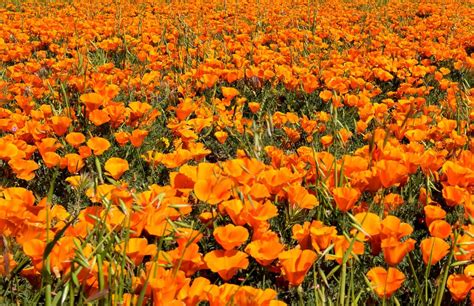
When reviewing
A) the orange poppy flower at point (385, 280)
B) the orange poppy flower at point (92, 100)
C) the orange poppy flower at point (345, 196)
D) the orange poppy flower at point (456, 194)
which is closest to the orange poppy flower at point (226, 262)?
the orange poppy flower at point (385, 280)

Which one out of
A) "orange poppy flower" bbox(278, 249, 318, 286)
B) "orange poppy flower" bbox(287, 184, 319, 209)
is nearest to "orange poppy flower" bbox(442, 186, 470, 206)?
"orange poppy flower" bbox(287, 184, 319, 209)

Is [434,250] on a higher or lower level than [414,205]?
higher

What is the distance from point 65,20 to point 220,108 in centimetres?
411

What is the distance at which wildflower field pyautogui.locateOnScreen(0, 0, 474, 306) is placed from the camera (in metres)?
1.41

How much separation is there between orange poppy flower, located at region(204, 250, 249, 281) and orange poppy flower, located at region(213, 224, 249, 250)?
0.03m

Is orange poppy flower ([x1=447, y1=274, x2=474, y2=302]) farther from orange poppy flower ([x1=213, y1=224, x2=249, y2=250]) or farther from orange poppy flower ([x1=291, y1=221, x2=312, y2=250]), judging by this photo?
orange poppy flower ([x1=213, y1=224, x2=249, y2=250])

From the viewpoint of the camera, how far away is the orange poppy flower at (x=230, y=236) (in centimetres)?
154

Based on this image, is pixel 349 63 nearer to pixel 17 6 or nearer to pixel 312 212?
pixel 312 212

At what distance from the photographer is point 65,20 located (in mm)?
6738

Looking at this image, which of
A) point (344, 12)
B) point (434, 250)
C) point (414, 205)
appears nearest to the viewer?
point (434, 250)

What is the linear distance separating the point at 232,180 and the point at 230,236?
0.36m

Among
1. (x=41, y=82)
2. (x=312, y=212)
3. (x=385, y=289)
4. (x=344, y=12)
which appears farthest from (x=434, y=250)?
(x=344, y=12)

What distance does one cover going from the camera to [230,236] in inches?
61.3

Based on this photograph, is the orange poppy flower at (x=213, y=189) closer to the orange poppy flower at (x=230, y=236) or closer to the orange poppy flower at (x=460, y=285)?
the orange poppy flower at (x=230, y=236)
